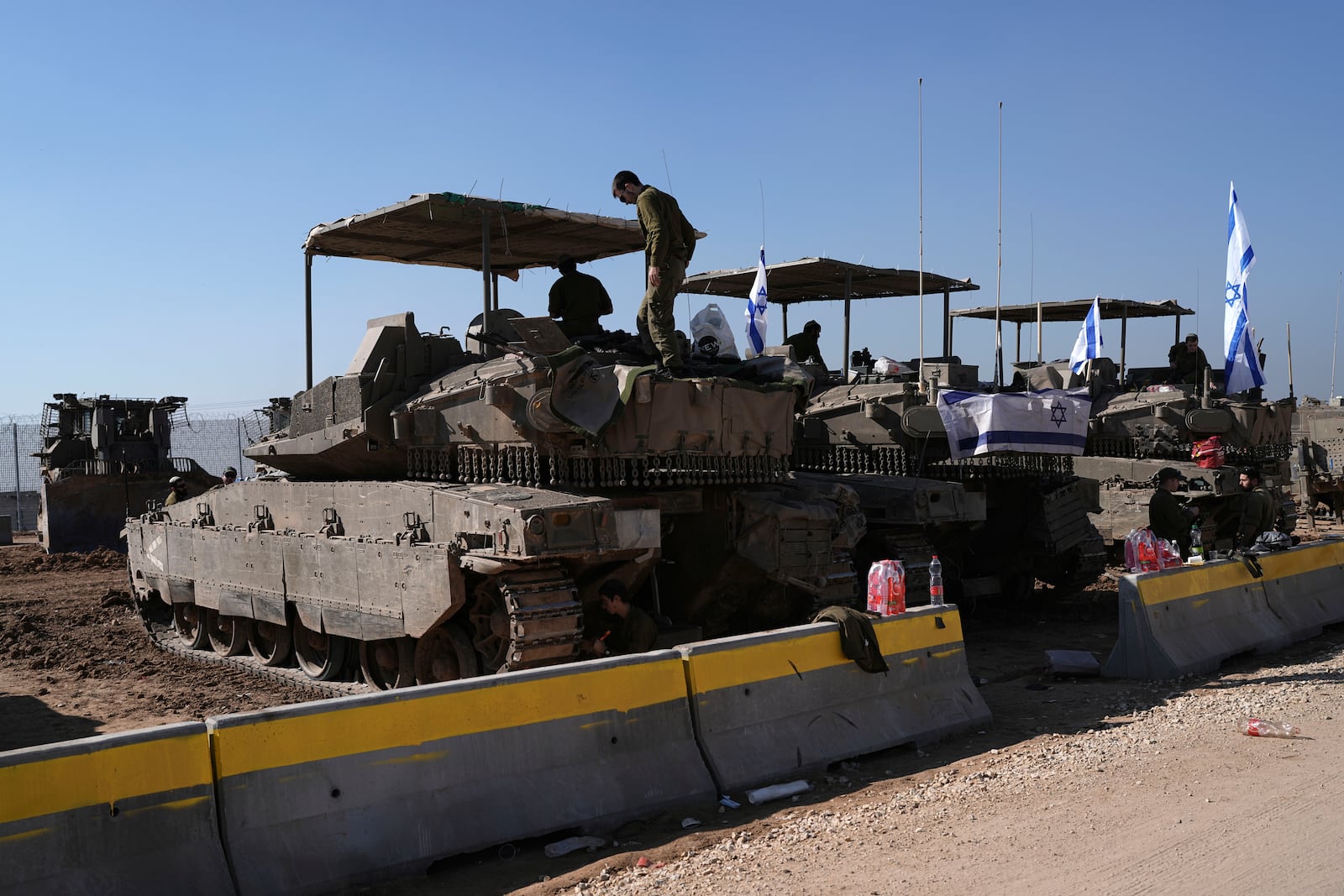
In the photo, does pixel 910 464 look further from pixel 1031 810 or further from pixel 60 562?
pixel 60 562

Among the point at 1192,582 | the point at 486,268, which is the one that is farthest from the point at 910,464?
the point at 486,268

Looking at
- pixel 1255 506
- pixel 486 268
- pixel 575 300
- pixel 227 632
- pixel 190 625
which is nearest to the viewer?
pixel 486 268

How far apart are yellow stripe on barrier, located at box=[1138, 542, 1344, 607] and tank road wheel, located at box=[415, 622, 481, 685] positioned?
4906mm

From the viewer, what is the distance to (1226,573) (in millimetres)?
10195

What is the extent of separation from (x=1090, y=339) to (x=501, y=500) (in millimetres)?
16188

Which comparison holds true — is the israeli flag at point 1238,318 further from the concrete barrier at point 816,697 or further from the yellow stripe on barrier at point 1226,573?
the concrete barrier at point 816,697

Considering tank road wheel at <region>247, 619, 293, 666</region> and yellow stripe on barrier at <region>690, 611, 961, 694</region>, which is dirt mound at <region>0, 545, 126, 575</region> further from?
yellow stripe on barrier at <region>690, 611, 961, 694</region>

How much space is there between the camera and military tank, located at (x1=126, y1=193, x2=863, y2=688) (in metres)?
Result: 7.98

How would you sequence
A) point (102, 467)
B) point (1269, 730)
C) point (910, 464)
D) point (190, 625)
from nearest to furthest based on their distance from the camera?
point (1269, 730) → point (190, 625) → point (910, 464) → point (102, 467)

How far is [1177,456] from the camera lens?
669 inches

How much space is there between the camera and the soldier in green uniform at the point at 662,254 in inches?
350

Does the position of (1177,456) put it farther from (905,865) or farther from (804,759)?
(905,865)

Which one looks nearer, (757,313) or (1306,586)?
(1306,586)

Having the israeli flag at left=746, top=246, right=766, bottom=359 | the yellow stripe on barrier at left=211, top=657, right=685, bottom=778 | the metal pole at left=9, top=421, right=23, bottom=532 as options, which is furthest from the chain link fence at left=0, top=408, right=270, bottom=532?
the yellow stripe on barrier at left=211, top=657, right=685, bottom=778
